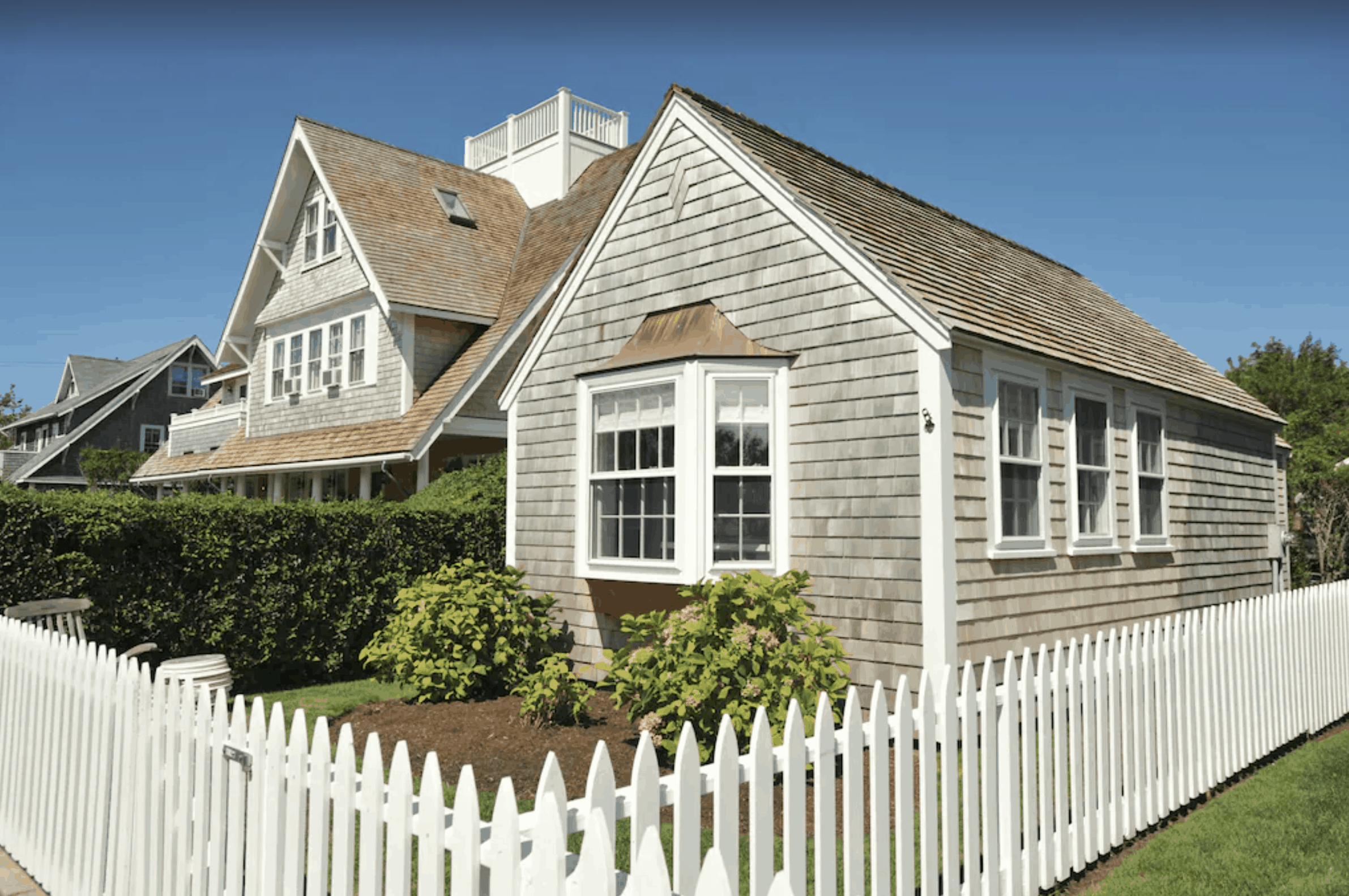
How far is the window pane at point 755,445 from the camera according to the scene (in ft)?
30.4

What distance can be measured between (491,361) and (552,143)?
8.99 metres

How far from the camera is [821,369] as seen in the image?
8906 mm

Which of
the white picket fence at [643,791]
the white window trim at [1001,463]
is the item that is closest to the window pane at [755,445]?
the white window trim at [1001,463]

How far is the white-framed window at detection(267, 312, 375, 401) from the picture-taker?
18719 millimetres

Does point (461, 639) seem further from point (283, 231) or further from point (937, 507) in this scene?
point (283, 231)

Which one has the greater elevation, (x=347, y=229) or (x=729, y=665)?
(x=347, y=229)

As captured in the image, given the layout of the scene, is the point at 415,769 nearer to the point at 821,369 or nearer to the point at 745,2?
the point at 821,369

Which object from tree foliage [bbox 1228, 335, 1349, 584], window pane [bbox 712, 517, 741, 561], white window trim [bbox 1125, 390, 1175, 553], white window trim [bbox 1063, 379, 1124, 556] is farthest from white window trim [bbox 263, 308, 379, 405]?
tree foliage [bbox 1228, 335, 1349, 584]

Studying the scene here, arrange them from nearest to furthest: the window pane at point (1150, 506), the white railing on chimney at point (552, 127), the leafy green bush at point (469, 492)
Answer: the window pane at point (1150, 506) → the leafy green bush at point (469, 492) → the white railing on chimney at point (552, 127)

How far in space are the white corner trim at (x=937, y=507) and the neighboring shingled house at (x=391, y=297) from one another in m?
8.42

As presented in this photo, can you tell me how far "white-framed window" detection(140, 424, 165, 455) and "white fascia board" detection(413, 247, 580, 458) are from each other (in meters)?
35.9

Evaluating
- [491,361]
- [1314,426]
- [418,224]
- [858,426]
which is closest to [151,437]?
[418,224]

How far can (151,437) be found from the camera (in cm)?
4531

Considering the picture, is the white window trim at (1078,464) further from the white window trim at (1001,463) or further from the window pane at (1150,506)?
the window pane at (1150,506)
